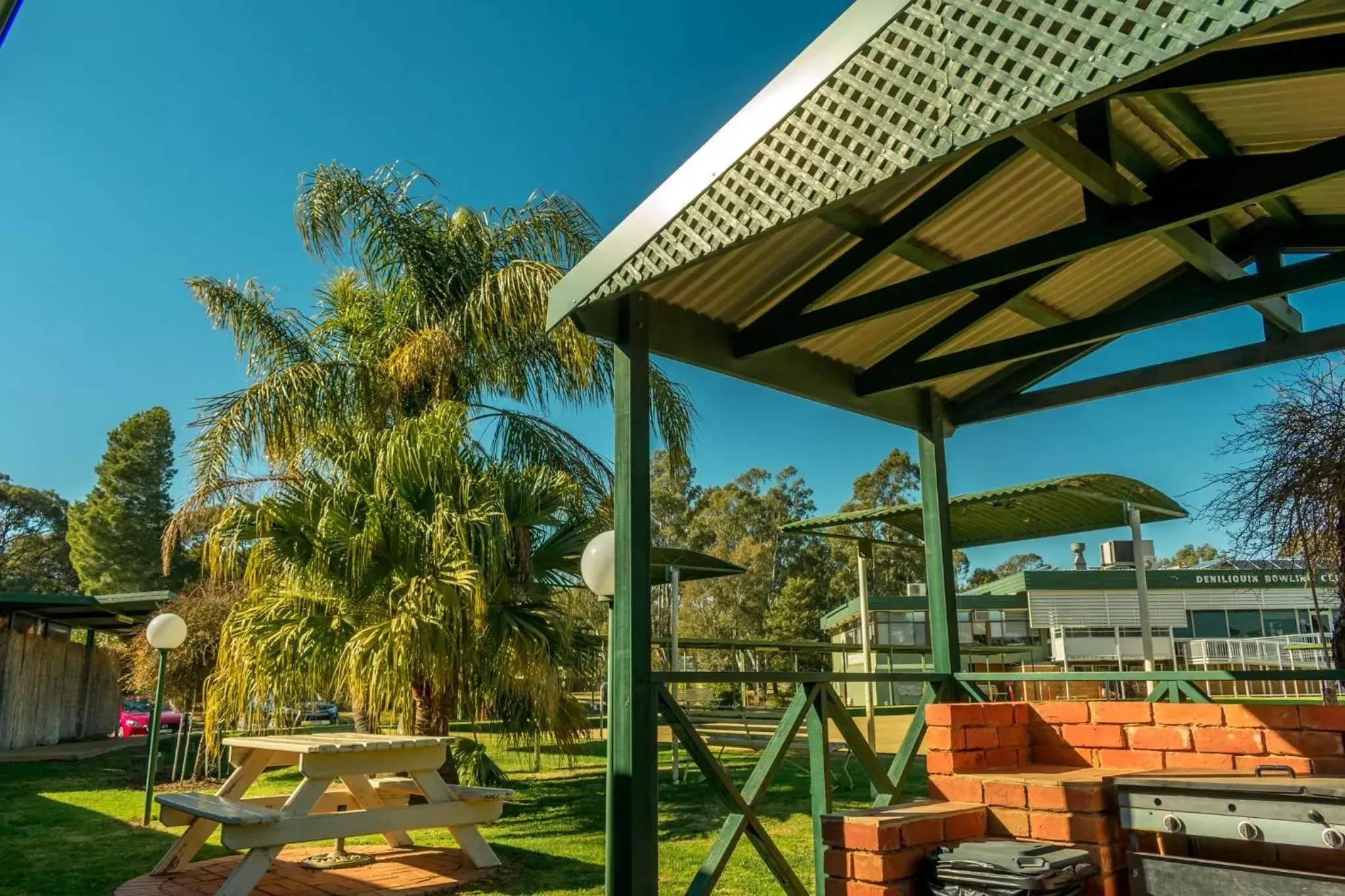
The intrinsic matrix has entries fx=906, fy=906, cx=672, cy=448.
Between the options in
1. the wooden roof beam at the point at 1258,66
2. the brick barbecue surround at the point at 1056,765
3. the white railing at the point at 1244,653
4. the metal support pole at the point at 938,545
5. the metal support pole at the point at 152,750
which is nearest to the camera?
the wooden roof beam at the point at 1258,66

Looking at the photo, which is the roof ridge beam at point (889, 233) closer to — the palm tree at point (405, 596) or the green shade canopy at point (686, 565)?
the palm tree at point (405, 596)

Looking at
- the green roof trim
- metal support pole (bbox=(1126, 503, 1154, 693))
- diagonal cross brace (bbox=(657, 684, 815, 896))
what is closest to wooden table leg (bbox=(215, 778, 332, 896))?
diagonal cross brace (bbox=(657, 684, 815, 896))

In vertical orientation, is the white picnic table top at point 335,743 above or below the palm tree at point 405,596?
below

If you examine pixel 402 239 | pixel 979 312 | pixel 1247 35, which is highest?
pixel 402 239

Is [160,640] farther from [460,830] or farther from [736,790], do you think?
[736,790]

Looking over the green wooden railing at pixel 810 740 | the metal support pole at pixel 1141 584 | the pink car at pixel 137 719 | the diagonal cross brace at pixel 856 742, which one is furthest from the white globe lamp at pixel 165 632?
the pink car at pixel 137 719

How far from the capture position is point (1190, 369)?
439 cm

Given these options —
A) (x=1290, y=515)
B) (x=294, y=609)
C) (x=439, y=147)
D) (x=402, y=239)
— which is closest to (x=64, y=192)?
(x=439, y=147)

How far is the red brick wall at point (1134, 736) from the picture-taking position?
10.7 feet

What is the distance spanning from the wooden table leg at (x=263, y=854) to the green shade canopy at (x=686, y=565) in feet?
15.8

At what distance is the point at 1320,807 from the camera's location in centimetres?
254

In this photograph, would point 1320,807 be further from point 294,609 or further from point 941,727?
point 294,609

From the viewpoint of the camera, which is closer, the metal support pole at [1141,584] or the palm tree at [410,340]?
the metal support pole at [1141,584]

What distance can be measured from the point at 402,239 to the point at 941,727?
8.32 metres
